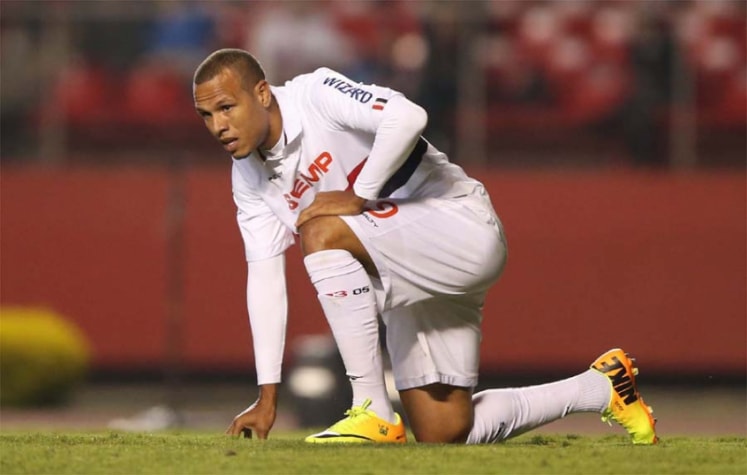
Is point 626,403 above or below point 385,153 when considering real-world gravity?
below

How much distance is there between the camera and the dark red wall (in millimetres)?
11430

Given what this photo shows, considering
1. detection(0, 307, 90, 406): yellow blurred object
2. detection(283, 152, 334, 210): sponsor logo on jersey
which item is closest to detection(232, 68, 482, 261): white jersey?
detection(283, 152, 334, 210): sponsor logo on jersey

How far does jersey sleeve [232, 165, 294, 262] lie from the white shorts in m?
0.43

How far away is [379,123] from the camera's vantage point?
5.03m

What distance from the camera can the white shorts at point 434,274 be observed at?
5.23 meters

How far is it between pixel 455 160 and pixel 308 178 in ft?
18.2

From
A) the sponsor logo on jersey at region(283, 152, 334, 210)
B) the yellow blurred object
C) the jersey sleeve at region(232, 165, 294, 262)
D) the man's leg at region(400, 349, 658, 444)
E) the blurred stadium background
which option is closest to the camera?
the sponsor logo on jersey at region(283, 152, 334, 210)

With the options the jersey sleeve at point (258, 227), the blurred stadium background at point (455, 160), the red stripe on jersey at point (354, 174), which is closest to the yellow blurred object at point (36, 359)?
the blurred stadium background at point (455, 160)

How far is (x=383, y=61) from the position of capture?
34.5 feet

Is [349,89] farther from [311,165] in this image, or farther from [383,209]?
[383,209]

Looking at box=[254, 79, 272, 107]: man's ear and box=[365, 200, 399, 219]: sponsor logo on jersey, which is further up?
box=[254, 79, 272, 107]: man's ear

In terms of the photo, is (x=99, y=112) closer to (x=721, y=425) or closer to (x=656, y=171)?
(x=656, y=171)

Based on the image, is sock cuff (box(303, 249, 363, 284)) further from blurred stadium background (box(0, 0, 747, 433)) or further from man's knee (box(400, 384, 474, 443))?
blurred stadium background (box(0, 0, 747, 433))

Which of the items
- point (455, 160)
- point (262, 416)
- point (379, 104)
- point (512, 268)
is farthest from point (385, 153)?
point (512, 268)
